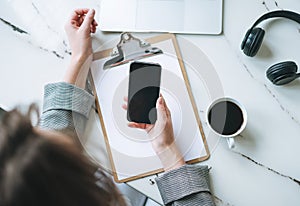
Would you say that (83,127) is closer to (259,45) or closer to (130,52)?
(130,52)

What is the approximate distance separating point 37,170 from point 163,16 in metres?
0.40

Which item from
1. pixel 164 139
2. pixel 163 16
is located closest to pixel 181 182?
pixel 164 139

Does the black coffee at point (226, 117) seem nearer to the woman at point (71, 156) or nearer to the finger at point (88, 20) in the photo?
the woman at point (71, 156)

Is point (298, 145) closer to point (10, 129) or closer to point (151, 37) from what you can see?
point (151, 37)

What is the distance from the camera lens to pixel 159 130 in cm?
70

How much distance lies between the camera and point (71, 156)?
1.63 feet

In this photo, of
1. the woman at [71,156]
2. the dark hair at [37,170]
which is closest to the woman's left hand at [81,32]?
the woman at [71,156]

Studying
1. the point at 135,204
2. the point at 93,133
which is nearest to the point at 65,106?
the point at 93,133

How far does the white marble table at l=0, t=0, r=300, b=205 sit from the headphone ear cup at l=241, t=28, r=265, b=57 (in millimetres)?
23

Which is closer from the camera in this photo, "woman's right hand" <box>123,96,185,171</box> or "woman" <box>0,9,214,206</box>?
"woman" <box>0,9,214,206</box>

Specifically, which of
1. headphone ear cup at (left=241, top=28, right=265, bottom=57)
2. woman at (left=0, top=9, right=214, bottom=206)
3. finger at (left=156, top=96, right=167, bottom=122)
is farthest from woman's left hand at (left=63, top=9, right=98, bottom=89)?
headphone ear cup at (left=241, top=28, right=265, bottom=57)

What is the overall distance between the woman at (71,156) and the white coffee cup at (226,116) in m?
0.07

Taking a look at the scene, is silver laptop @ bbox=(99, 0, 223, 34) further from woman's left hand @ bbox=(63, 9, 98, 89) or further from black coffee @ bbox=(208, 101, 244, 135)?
black coffee @ bbox=(208, 101, 244, 135)

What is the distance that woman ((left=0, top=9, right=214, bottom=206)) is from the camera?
470 millimetres
